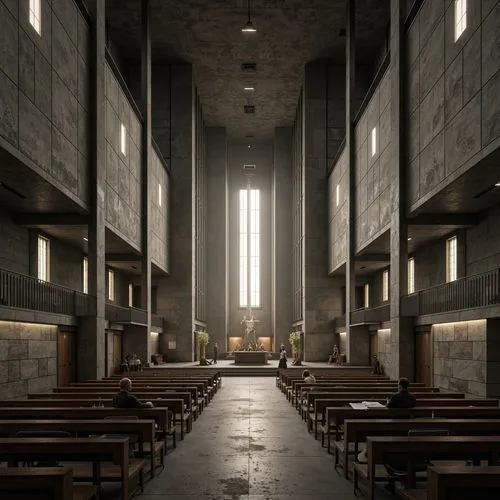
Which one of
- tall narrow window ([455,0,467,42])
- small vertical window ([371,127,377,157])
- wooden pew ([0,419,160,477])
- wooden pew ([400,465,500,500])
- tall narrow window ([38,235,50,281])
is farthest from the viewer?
small vertical window ([371,127,377,157])

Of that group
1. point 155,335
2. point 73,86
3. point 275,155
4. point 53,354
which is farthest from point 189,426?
point 275,155

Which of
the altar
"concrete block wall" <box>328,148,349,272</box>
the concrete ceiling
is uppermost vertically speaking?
the concrete ceiling

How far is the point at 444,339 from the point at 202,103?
1185 inches

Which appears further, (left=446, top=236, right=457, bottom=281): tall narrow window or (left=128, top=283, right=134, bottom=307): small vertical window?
(left=128, top=283, right=134, bottom=307): small vertical window

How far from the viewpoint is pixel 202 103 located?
44.4 m

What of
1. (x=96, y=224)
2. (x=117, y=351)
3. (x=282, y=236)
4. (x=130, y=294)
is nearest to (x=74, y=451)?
(x=96, y=224)

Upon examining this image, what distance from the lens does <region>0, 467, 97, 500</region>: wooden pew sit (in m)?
4.41

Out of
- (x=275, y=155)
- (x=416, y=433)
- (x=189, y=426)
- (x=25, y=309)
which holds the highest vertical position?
(x=275, y=155)

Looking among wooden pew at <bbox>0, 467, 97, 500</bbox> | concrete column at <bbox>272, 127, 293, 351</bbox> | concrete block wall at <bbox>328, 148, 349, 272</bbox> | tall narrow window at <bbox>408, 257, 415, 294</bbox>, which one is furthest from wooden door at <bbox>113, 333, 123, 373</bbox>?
wooden pew at <bbox>0, 467, 97, 500</bbox>

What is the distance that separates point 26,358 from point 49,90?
776cm

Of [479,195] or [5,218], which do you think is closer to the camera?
[479,195]

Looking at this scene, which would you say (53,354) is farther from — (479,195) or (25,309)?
(479,195)

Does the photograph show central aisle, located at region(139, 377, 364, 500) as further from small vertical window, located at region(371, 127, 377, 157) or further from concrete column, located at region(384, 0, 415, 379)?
small vertical window, located at region(371, 127, 377, 157)

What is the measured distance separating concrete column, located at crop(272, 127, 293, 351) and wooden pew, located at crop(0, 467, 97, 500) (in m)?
43.7
